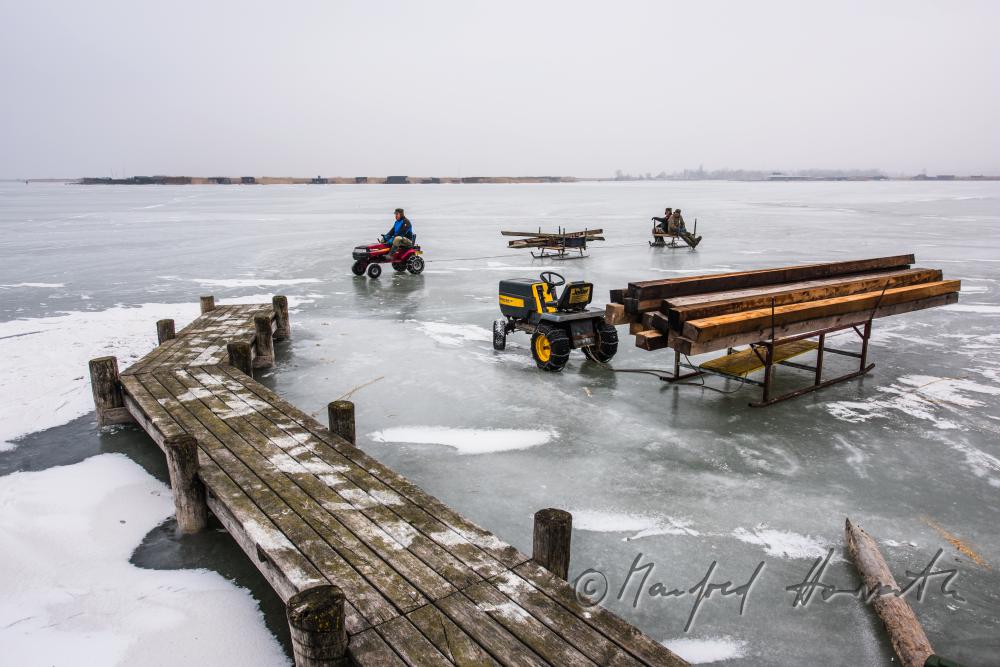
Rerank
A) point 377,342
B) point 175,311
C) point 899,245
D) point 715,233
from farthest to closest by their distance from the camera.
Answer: point 715,233 → point 899,245 → point 175,311 → point 377,342

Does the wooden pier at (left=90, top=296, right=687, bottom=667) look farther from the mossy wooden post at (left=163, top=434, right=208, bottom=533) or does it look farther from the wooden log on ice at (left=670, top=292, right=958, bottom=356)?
the wooden log on ice at (left=670, top=292, right=958, bottom=356)

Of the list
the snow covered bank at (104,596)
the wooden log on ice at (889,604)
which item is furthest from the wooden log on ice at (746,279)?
the snow covered bank at (104,596)

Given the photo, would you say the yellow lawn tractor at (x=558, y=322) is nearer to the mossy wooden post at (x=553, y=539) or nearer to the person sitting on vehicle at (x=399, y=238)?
the mossy wooden post at (x=553, y=539)

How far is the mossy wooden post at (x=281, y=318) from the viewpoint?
10.0m

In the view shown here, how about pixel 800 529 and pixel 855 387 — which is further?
pixel 855 387

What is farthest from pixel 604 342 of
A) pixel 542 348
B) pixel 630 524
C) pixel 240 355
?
pixel 240 355

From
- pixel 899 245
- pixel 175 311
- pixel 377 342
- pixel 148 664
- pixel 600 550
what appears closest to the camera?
pixel 148 664

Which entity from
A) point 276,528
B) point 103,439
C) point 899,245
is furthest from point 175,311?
point 899,245

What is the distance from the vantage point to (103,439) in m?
6.52

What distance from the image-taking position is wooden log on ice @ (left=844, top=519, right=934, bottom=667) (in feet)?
11.0

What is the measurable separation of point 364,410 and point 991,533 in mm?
5602

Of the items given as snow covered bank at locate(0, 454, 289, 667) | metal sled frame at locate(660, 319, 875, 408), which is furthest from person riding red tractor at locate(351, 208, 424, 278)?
snow covered bank at locate(0, 454, 289, 667)

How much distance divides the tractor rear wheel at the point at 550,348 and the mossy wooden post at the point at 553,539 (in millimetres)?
4875

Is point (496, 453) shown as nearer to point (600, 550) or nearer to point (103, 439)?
point (600, 550)
